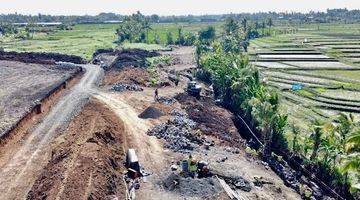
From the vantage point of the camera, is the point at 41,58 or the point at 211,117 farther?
the point at 41,58

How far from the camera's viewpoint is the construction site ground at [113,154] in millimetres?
33312

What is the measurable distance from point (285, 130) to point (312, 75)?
44247 mm

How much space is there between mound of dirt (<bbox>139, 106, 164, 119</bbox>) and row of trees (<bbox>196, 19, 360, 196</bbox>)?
34.4ft

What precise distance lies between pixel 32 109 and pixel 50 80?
2484cm

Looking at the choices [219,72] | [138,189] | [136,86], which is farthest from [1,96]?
[138,189]

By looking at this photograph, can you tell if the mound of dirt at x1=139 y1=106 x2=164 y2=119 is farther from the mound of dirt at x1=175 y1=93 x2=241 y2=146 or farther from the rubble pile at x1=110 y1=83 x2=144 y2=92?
the rubble pile at x1=110 y1=83 x2=144 y2=92

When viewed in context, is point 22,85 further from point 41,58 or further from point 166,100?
point 41,58

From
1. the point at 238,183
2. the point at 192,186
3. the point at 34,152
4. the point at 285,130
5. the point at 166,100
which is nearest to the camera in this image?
the point at 192,186

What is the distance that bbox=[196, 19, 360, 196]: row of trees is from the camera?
36656 millimetres

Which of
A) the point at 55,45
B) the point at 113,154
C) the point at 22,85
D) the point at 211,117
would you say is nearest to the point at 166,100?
the point at 211,117

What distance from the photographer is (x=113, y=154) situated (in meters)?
39.0

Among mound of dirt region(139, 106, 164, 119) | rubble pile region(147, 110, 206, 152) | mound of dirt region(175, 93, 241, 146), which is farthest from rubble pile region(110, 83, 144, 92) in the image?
rubble pile region(147, 110, 206, 152)

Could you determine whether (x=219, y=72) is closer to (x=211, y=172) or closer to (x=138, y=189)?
(x=211, y=172)

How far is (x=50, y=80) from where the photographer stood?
77.5 meters
